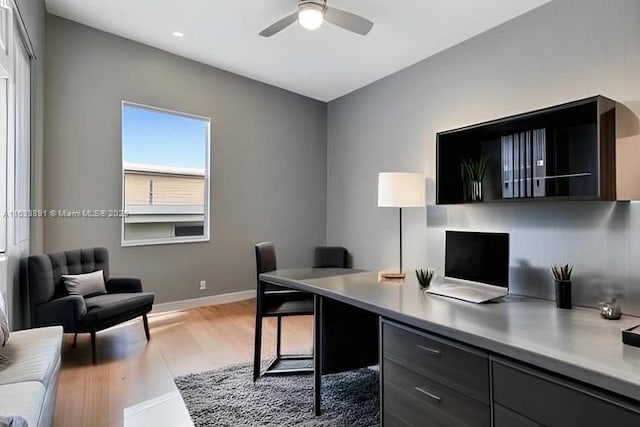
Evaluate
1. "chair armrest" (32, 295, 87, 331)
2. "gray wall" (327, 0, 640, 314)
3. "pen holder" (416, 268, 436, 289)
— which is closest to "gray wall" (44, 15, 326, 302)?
"gray wall" (327, 0, 640, 314)

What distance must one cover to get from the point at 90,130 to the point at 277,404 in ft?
11.5

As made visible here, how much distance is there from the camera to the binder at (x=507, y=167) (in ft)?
8.09

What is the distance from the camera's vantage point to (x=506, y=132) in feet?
8.78

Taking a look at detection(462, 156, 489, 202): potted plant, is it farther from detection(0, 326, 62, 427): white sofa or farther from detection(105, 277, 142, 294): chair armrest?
detection(105, 277, 142, 294): chair armrest

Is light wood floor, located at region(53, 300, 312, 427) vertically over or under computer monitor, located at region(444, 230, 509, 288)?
under

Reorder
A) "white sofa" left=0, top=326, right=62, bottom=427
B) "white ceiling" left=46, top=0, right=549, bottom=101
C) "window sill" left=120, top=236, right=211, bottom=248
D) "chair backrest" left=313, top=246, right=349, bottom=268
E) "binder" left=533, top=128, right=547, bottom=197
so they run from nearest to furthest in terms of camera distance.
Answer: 1. "white sofa" left=0, top=326, right=62, bottom=427
2. "binder" left=533, top=128, right=547, bottom=197
3. "white ceiling" left=46, top=0, right=549, bottom=101
4. "window sill" left=120, top=236, right=211, bottom=248
5. "chair backrest" left=313, top=246, right=349, bottom=268

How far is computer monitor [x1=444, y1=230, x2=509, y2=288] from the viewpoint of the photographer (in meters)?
2.05

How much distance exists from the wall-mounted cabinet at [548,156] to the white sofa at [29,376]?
8.48ft

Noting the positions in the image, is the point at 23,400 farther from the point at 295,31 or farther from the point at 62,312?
the point at 295,31

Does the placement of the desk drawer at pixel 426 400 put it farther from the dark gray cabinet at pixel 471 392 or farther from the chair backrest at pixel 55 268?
the chair backrest at pixel 55 268

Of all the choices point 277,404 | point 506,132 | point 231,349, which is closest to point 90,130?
point 231,349

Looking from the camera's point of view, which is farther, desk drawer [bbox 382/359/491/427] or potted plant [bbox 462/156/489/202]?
potted plant [bbox 462/156/489/202]

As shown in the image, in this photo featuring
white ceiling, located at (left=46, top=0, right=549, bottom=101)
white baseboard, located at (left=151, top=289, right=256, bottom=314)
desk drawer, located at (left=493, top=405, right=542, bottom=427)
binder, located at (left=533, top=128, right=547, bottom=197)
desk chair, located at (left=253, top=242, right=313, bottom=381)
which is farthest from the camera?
white baseboard, located at (left=151, top=289, right=256, bottom=314)

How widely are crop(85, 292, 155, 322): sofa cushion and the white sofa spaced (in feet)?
2.66
